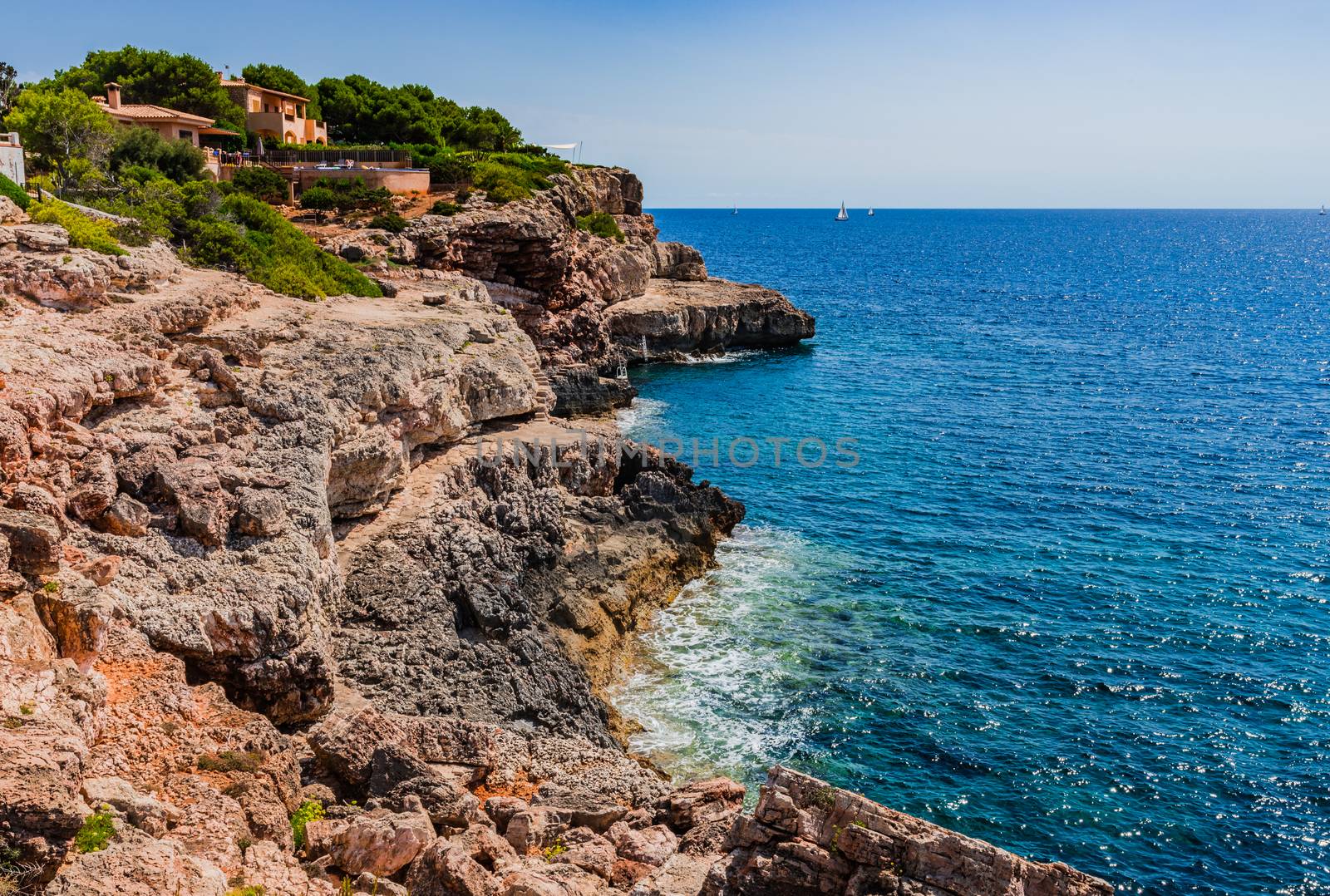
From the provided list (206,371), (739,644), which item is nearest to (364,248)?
(206,371)

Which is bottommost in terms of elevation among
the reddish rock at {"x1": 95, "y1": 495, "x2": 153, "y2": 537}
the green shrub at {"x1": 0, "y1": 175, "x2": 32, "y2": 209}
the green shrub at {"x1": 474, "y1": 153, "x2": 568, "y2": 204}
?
the reddish rock at {"x1": 95, "y1": 495, "x2": 153, "y2": 537}

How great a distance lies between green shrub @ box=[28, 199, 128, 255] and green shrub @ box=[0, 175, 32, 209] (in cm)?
47

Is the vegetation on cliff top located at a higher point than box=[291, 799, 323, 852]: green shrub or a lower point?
higher

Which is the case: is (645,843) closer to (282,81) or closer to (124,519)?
(124,519)

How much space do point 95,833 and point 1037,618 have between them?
29.9 m

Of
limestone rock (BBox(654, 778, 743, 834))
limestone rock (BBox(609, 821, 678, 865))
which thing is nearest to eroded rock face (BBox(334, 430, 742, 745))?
limestone rock (BBox(654, 778, 743, 834))

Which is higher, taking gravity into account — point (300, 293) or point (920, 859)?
Answer: point (300, 293)

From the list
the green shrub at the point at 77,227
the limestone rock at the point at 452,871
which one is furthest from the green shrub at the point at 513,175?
the limestone rock at the point at 452,871

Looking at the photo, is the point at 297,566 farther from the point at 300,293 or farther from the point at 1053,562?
the point at 1053,562

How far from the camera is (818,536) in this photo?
139ft

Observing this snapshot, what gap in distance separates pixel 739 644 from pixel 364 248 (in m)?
33.3

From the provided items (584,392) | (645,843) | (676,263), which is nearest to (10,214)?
(645,843)

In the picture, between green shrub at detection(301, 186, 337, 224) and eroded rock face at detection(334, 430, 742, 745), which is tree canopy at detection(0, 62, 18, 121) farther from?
eroded rock face at detection(334, 430, 742, 745)

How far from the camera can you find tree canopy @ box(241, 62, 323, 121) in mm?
82562
